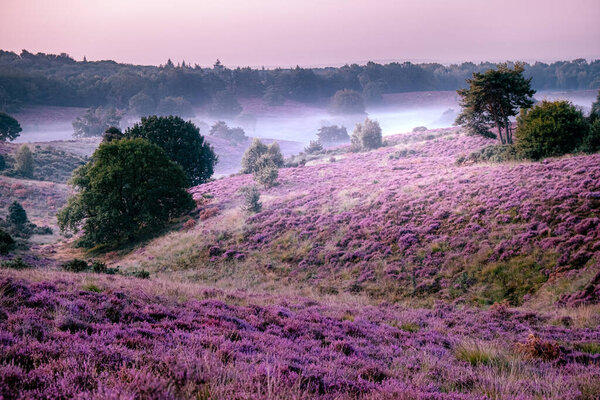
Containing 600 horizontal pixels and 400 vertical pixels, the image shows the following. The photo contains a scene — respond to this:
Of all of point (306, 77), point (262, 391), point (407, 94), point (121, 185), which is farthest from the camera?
point (306, 77)

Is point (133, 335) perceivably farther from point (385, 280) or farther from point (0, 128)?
point (0, 128)

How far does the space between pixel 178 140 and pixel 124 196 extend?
18946 mm

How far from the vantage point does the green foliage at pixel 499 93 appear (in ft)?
112

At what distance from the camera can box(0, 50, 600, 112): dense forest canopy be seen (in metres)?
136

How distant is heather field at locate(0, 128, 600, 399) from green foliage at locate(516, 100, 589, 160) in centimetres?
478

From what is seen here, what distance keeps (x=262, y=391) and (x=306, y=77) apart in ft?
634

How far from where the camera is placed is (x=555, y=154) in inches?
1117

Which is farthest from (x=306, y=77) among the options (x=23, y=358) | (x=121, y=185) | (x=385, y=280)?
(x=23, y=358)

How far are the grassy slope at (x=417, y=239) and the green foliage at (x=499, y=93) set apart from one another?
886cm

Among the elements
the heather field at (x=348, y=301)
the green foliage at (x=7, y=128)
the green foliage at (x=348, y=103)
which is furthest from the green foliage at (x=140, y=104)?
the heather field at (x=348, y=301)

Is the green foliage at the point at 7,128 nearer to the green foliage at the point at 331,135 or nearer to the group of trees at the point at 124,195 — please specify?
the group of trees at the point at 124,195

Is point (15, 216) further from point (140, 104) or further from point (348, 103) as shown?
point (348, 103)

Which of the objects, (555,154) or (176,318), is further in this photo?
(555,154)

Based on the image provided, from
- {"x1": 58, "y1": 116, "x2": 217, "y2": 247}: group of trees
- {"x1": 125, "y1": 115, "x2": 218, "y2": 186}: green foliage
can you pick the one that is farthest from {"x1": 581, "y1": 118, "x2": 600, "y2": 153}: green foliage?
{"x1": 125, "y1": 115, "x2": 218, "y2": 186}: green foliage
